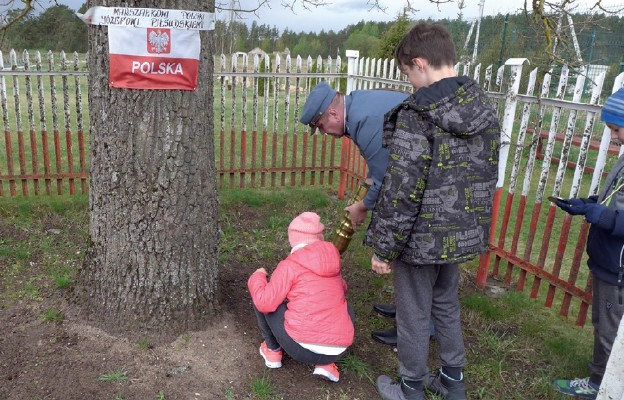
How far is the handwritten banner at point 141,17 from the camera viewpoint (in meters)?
2.59

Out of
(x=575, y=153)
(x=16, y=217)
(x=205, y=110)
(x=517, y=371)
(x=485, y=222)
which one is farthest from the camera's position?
(x=575, y=153)

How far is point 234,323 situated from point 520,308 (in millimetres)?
2192

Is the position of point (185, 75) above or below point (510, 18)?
below

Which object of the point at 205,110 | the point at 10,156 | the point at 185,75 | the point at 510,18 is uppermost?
the point at 510,18

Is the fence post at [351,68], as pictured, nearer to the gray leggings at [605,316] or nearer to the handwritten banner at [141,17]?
the handwritten banner at [141,17]

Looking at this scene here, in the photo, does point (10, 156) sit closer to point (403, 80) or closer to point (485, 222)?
point (403, 80)

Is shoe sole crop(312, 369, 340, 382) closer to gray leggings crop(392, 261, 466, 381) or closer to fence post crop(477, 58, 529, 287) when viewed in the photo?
gray leggings crop(392, 261, 466, 381)

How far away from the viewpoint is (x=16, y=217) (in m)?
→ 5.10

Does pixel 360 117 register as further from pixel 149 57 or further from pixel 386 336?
pixel 386 336

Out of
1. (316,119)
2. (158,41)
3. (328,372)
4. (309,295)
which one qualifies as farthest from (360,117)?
(328,372)

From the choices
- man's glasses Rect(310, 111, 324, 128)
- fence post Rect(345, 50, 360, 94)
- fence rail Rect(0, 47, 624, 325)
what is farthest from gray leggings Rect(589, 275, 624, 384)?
fence post Rect(345, 50, 360, 94)

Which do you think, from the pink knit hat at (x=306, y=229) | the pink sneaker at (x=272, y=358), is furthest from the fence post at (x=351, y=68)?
the pink sneaker at (x=272, y=358)

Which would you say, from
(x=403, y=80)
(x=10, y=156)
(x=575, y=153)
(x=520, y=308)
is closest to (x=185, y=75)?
(x=520, y=308)

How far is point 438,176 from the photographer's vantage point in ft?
7.39
